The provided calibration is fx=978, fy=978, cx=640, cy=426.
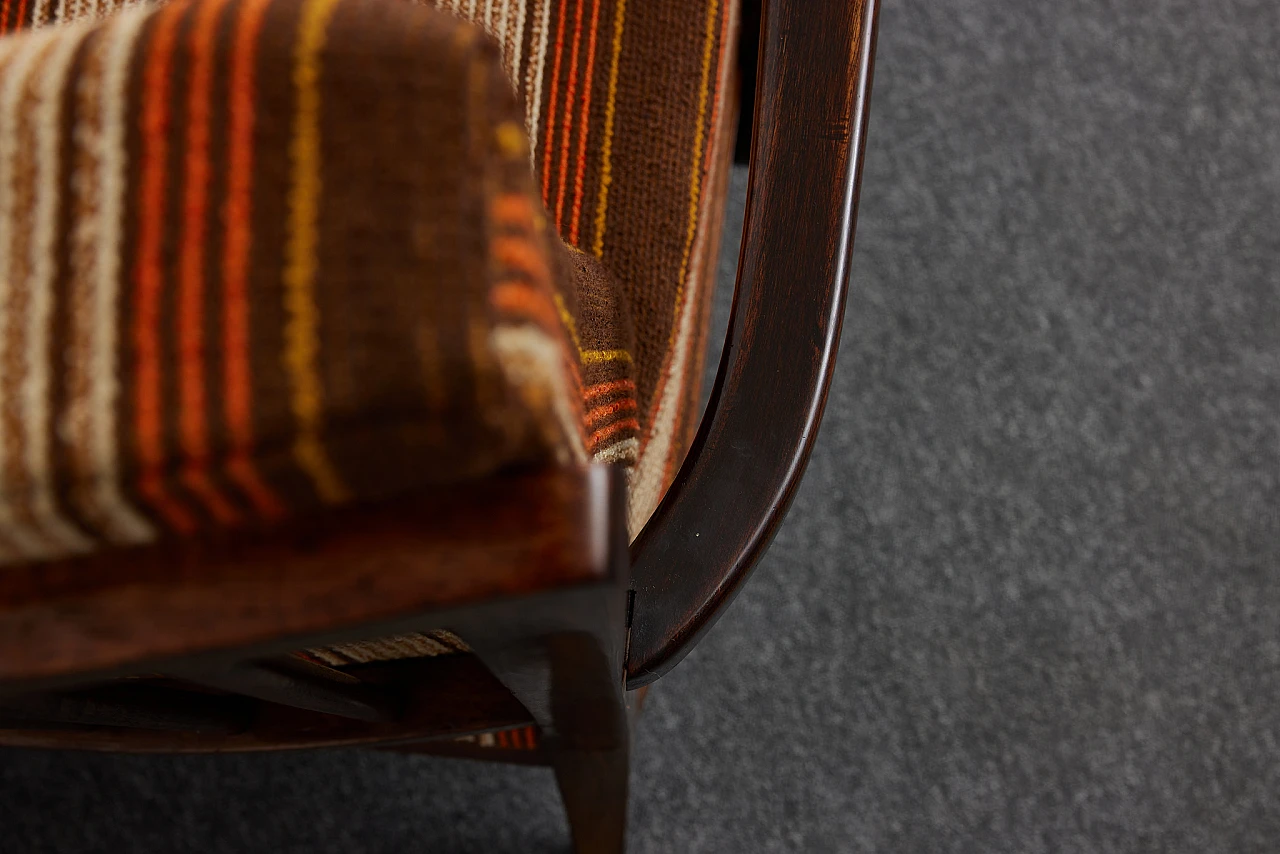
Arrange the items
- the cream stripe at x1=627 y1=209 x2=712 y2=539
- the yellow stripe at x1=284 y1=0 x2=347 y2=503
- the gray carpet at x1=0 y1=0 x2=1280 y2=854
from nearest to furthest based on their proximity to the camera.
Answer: the yellow stripe at x1=284 y1=0 x2=347 y2=503
the cream stripe at x1=627 y1=209 x2=712 y2=539
the gray carpet at x1=0 y1=0 x2=1280 y2=854

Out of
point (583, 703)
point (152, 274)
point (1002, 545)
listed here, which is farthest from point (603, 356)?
point (1002, 545)

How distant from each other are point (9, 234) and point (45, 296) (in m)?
0.02

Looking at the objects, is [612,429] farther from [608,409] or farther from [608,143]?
[608,143]

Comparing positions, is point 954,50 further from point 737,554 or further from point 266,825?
point 266,825

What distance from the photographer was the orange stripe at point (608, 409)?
351mm

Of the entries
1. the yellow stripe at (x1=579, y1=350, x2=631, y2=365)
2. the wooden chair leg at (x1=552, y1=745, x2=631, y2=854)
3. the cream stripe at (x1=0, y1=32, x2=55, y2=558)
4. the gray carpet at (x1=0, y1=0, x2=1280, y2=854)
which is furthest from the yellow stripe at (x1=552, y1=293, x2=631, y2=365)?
the gray carpet at (x1=0, y1=0, x2=1280, y2=854)

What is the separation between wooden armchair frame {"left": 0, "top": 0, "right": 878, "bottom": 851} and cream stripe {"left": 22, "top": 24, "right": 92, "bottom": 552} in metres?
0.02

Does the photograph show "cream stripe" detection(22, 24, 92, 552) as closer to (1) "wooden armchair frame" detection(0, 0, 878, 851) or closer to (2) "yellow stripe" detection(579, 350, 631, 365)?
(1) "wooden armchair frame" detection(0, 0, 878, 851)

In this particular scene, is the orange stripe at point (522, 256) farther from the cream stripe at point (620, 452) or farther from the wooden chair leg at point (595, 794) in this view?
the wooden chair leg at point (595, 794)

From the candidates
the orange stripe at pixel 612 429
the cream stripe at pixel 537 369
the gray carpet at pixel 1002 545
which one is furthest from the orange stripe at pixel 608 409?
the gray carpet at pixel 1002 545

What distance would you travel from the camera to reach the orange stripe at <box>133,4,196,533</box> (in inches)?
6.8

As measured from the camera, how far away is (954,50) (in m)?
1.05

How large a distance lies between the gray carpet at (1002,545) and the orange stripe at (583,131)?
0.47 meters

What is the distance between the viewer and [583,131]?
562mm
